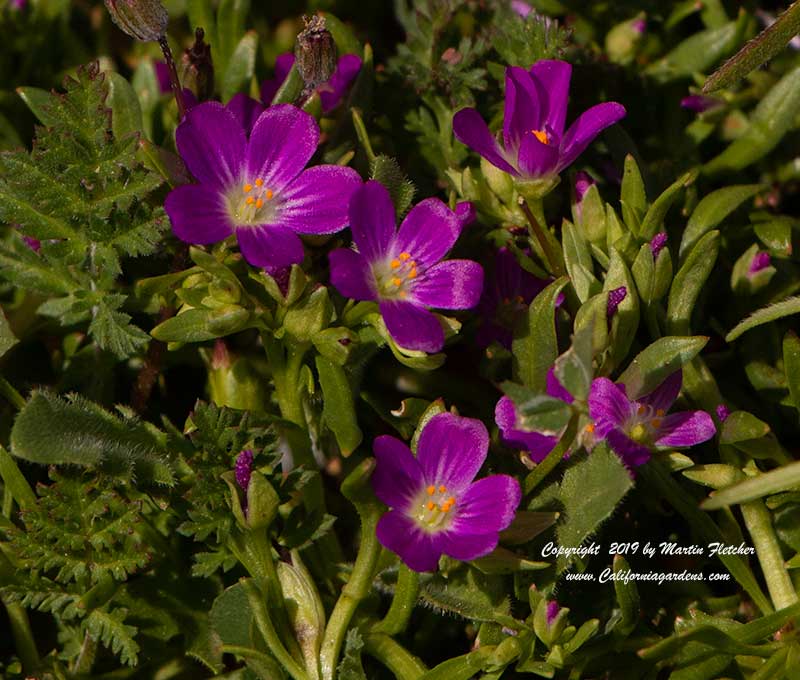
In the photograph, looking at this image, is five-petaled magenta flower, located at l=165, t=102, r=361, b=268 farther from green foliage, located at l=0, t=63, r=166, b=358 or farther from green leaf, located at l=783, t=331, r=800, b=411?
green leaf, located at l=783, t=331, r=800, b=411

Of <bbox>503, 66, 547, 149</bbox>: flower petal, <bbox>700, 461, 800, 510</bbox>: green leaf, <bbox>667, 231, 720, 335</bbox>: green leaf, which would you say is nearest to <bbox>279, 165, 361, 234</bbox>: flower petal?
<bbox>503, 66, 547, 149</bbox>: flower petal

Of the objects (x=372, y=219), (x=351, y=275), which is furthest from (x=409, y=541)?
(x=372, y=219)

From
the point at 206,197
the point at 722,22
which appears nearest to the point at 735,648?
the point at 206,197

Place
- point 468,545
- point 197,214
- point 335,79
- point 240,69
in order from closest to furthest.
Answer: point 468,545 < point 197,214 < point 335,79 < point 240,69

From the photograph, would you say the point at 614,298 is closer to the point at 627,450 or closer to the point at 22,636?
the point at 627,450

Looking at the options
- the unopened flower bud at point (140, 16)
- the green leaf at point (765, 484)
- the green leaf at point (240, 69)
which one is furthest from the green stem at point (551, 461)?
the green leaf at point (240, 69)
